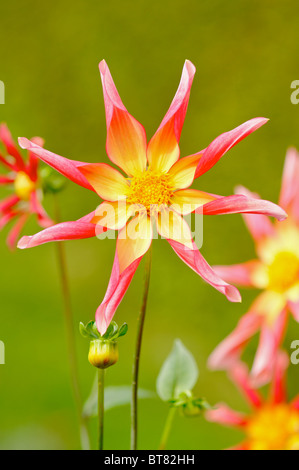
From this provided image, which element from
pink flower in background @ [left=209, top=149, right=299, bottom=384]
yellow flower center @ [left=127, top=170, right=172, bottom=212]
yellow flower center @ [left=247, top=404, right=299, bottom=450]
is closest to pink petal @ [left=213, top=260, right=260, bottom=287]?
pink flower in background @ [left=209, top=149, right=299, bottom=384]

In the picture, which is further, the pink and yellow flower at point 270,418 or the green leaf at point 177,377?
the pink and yellow flower at point 270,418

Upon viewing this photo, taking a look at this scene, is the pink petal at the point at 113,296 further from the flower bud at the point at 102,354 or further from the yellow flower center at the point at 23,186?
the yellow flower center at the point at 23,186

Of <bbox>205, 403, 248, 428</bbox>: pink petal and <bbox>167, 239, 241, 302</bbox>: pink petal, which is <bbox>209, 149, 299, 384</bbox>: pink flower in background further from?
<bbox>167, 239, 241, 302</bbox>: pink petal

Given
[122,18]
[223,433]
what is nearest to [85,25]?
[122,18]

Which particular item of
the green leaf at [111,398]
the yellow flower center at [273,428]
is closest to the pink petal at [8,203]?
the green leaf at [111,398]

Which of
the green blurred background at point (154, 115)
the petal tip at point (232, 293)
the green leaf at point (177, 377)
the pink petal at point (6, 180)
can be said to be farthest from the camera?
the green blurred background at point (154, 115)
